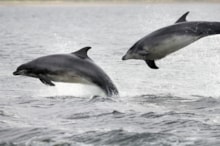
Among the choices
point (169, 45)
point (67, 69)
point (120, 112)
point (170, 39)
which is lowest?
point (120, 112)

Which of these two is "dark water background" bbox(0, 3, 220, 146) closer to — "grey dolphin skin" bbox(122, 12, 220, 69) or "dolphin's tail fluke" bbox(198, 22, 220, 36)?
"grey dolphin skin" bbox(122, 12, 220, 69)

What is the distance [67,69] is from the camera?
16703 millimetres

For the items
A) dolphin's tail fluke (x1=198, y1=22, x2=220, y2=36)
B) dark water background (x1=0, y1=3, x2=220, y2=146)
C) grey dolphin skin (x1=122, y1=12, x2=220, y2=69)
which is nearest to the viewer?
dark water background (x1=0, y1=3, x2=220, y2=146)

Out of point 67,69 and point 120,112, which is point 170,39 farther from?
point 67,69

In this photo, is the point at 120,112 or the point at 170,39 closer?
the point at 120,112

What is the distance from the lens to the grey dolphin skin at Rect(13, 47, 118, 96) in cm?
1670

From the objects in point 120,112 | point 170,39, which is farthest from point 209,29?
point 120,112

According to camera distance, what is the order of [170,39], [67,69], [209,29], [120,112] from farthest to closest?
[67,69]
[170,39]
[120,112]
[209,29]

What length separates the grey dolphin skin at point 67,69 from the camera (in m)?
16.7

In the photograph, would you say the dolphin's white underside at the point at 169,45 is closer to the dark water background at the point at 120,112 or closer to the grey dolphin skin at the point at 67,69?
the dark water background at the point at 120,112

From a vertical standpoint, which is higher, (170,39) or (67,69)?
(170,39)

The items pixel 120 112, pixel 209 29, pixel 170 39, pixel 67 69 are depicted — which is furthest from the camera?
pixel 67 69

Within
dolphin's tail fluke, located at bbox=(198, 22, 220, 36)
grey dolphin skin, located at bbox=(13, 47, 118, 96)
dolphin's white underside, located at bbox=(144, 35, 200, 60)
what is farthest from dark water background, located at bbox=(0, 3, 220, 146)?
dolphin's tail fluke, located at bbox=(198, 22, 220, 36)

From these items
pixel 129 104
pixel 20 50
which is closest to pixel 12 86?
pixel 129 104
